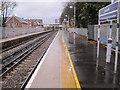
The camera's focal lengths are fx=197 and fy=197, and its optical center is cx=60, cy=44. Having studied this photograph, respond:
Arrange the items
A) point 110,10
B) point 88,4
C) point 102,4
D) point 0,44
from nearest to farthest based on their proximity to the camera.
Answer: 1. point 110,10
2. point 0,44
3. point 102,4
4. point 88,4

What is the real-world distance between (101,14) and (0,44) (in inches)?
507

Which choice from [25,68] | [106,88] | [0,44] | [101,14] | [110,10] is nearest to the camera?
[106,88]

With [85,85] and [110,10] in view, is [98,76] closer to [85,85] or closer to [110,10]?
[85,85]

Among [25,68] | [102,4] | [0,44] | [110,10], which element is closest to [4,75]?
[25,68]

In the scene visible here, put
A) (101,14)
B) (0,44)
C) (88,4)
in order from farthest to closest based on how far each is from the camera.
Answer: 1. (88,4)
2. (0,44)
3. (101,14)

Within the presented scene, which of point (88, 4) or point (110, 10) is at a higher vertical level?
point (88, 4)

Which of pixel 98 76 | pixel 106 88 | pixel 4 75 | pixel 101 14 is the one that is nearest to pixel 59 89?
pixel 106 88

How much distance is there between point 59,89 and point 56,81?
1017 millimetres

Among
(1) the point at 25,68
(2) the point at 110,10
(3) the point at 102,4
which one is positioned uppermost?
(3) the point at 102,4

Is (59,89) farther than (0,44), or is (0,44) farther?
(0,44)

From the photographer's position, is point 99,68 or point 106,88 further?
Result: point 99,68

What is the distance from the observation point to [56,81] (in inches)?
295

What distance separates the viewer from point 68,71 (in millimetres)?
9023

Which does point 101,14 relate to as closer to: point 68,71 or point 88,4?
point 68,71
